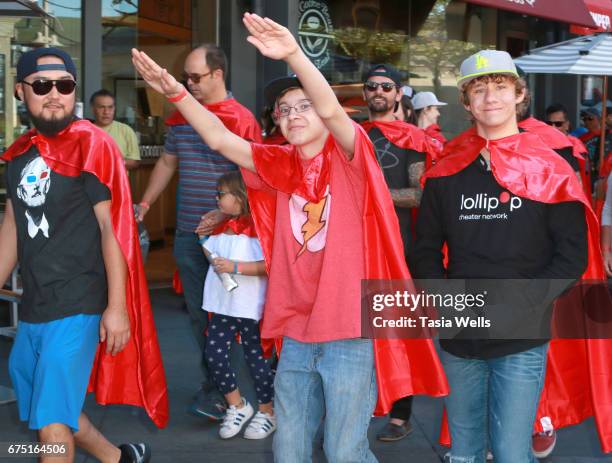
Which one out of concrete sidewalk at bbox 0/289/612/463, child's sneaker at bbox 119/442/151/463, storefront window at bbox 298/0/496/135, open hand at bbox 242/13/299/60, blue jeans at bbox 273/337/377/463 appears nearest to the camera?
open hand at bbox 242/13/299/60

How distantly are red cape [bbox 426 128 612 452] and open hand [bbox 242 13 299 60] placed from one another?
0.93 metres

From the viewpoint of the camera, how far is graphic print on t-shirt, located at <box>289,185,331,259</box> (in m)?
3.56

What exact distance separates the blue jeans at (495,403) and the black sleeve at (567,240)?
0.28 meters

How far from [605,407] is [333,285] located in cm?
158

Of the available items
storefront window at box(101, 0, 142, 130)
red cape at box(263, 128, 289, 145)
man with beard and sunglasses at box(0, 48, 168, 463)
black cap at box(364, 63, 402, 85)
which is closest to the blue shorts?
man with beard and sunglasses at box(0, 48, 168, 463)

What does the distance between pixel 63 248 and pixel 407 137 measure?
2201 millimetres

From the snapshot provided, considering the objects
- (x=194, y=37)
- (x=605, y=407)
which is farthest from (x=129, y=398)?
(x=194, y=37)

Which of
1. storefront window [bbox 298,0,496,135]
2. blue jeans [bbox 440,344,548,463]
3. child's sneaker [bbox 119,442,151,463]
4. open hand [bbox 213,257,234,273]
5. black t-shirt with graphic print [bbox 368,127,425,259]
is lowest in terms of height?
child's sneaker [bbox 119,442,151,463]

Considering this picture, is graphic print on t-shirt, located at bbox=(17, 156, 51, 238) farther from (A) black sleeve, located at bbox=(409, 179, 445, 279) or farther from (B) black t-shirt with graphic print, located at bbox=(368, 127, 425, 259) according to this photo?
(B) black t-shirt with graphic print, located at bbox=(368, 127, 425, 259)

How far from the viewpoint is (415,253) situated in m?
3.80

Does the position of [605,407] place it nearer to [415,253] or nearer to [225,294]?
[415,253]

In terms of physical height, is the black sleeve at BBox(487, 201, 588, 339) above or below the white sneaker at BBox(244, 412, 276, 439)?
above

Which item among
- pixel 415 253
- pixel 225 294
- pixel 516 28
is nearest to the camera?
pixel 415 253


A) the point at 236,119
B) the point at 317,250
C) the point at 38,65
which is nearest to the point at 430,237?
the point at 317,250
